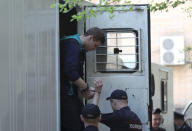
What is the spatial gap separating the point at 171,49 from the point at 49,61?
→ 20.2m

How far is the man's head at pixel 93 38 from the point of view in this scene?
562cm

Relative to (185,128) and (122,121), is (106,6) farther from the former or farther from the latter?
(185,128)

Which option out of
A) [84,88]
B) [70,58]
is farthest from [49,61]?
[84,88]

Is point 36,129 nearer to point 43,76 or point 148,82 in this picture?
point 43,76

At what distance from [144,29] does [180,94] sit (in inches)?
727

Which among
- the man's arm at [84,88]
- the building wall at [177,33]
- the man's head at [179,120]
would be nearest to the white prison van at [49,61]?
the man's arm at [84,88]

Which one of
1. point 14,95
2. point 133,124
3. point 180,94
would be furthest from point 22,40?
point 180,94

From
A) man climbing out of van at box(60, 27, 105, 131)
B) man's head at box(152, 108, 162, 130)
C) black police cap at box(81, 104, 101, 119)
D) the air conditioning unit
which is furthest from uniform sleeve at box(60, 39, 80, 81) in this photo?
the air conditioning unit

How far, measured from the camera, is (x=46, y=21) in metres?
4.84

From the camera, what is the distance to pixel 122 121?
545 centimetres

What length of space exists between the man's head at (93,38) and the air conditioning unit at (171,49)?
18.8m

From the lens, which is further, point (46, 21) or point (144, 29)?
point (144, 29)

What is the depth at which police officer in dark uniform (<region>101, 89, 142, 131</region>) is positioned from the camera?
5.44 meters

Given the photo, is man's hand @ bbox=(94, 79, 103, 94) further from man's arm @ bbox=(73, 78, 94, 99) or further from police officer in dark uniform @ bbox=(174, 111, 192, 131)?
police officer in dark uniform @ bbox=(174, 111, 192, 131)
